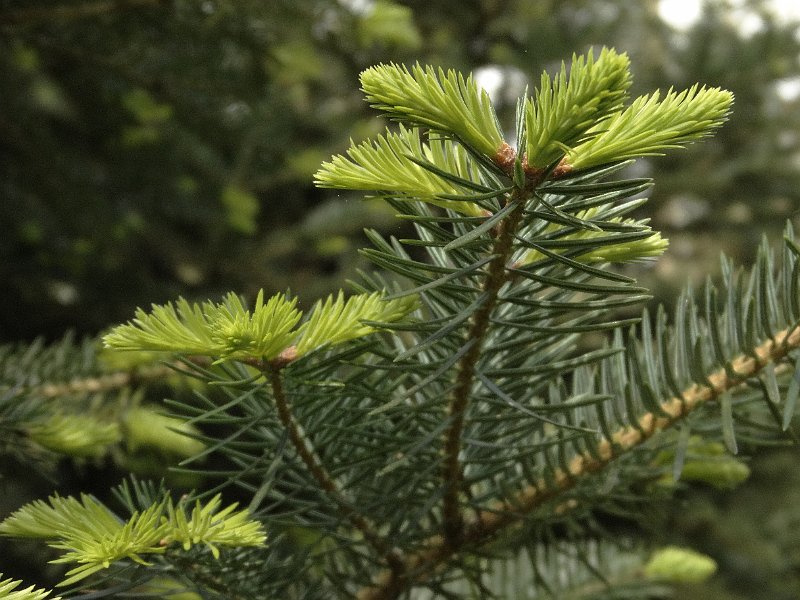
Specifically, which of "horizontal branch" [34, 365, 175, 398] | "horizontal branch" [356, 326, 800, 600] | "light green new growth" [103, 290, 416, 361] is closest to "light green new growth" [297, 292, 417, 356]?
"light green new growth" [103, 290, 416, 361]

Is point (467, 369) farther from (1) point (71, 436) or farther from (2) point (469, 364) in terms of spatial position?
(1) point (71, 436)

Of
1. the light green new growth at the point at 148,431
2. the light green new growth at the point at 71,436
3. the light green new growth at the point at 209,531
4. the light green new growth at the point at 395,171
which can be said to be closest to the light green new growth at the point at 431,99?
the light green new growth at the point at 395,171

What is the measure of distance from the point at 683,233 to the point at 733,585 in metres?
0.65

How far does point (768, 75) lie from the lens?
1271mm

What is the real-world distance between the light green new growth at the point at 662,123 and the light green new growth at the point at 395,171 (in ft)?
0.14

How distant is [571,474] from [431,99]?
204 mm

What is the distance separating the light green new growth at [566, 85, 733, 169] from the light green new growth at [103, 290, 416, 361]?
0.30 feet

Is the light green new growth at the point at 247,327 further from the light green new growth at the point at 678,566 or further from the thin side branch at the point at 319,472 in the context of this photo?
the light green new growth at the point at 678,566

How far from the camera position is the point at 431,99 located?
0.21 metres

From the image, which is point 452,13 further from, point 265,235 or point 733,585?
point 733,585

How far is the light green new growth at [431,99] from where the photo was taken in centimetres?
21

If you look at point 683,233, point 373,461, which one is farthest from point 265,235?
point 373,461

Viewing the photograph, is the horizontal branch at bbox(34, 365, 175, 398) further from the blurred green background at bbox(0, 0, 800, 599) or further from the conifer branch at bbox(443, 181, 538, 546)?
the conifer branch at bbox(443, 181, 538, 546)

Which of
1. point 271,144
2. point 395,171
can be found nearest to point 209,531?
point 395,171
